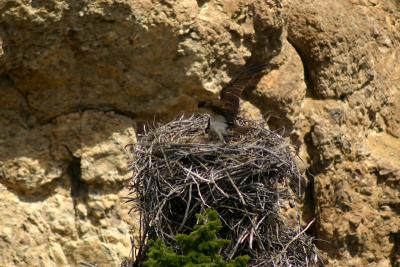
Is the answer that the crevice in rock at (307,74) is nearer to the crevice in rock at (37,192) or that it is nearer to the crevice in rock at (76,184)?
the crevice in rock at (76,184)

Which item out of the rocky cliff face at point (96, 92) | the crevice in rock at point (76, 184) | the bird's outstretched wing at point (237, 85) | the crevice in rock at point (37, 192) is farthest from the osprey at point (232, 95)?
the crevice in rock at point (37, 192)

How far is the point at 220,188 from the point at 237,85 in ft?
6.03

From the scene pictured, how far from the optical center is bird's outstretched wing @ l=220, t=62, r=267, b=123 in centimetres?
706

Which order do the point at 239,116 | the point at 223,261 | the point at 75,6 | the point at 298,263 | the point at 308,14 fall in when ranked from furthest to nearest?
the point at 308,14 < the point at 239,116 < the point at 75,6 < the point at 298,263 < the point at 223,261

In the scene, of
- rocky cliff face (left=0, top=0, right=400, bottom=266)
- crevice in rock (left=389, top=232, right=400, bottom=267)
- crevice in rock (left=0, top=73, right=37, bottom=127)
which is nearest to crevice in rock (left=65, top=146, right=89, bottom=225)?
rocky cliff face (left=0, top=0, right=400, bottom=266)

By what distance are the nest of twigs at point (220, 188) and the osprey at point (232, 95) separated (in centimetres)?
73

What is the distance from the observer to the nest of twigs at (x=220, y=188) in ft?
18.6

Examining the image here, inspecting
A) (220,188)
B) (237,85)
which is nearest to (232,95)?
(237,85)

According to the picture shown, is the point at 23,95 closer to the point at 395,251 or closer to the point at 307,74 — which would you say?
the point at 307,74

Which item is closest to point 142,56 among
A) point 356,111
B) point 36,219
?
point 36,219

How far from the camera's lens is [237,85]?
7359mm

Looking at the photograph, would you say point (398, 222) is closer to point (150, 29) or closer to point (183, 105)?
point (183, 105)

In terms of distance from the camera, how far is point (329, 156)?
8.23 metres

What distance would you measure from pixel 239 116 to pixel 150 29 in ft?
2.92
